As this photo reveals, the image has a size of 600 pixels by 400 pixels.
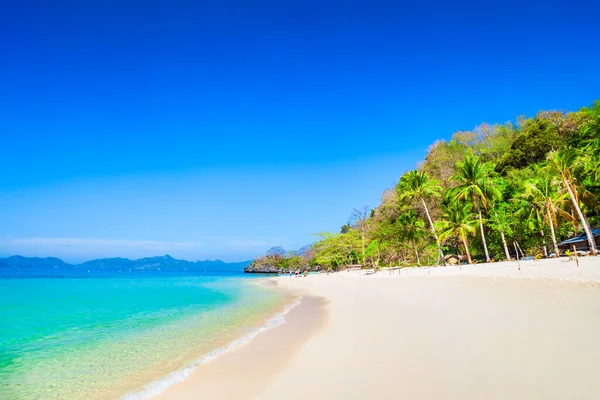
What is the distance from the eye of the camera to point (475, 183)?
1056 inches

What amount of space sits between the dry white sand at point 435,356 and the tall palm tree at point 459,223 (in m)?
18.5

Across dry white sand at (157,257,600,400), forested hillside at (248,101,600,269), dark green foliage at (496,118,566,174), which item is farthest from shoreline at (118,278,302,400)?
dark green foliage at (496,118,566,174)

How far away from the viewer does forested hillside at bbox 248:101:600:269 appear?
22.7 m

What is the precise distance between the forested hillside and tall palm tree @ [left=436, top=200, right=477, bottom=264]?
84mm

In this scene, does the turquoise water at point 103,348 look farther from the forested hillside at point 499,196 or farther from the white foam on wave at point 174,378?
the forested hillside at point 499,196

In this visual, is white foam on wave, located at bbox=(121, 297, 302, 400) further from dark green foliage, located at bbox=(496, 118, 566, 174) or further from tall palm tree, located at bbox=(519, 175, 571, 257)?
dark green foliage, located at bbox=(496, 118, 566, 174)

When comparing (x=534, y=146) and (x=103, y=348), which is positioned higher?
(x=534, y=146)

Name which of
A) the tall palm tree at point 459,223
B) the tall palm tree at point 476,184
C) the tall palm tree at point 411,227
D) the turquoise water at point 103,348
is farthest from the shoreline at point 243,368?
the tall palm tree at point 411,227

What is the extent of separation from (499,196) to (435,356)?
998 inches

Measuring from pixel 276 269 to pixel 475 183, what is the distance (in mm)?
93008

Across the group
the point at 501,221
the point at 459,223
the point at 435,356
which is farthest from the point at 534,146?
the point at 435,356

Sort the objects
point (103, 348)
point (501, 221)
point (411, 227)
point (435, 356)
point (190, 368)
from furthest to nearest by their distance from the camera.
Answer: point (411, 227) → point (501, 221) → point (103, 348) → point (190, 368) → point (435, 356)

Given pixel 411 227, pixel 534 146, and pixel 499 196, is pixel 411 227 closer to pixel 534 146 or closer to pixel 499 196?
pixel 499 196

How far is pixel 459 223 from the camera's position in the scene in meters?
28.5
